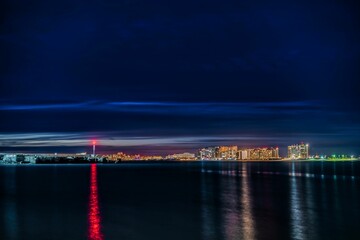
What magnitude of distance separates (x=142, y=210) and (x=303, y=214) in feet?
47.5

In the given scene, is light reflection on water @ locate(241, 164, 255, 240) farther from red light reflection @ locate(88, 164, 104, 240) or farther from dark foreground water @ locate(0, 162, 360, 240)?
red light reflection @ locate(88, 164, 104, 240)

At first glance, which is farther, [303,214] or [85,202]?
[85,202]

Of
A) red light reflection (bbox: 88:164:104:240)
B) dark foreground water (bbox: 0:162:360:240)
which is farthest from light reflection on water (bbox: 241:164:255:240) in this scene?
red light reflection (bbox: 88:164:104:240)

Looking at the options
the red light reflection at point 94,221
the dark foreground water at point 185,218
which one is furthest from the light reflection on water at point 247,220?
the red light reflection at point 94,221

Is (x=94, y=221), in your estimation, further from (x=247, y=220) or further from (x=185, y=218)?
(x=247, y=220)

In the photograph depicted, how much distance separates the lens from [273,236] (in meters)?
26.1

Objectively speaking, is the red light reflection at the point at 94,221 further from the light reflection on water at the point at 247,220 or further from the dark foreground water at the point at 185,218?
the light reflection on water at the point at 247,220

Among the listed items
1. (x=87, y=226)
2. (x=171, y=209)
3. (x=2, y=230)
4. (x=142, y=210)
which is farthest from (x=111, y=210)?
(x=2, y=230)

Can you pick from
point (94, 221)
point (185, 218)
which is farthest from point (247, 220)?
point (94, 221)

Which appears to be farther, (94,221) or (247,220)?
(94,221)

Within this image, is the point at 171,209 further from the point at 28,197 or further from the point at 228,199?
the point at 28,197

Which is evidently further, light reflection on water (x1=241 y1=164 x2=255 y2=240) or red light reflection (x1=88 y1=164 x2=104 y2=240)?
red light reflection (x1=88 y1=164 x2=104 y2=240)

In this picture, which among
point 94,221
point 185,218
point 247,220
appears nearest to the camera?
point 247,220

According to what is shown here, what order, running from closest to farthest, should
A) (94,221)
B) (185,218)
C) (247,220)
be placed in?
(247,220) → (94,221) → (185,218)
